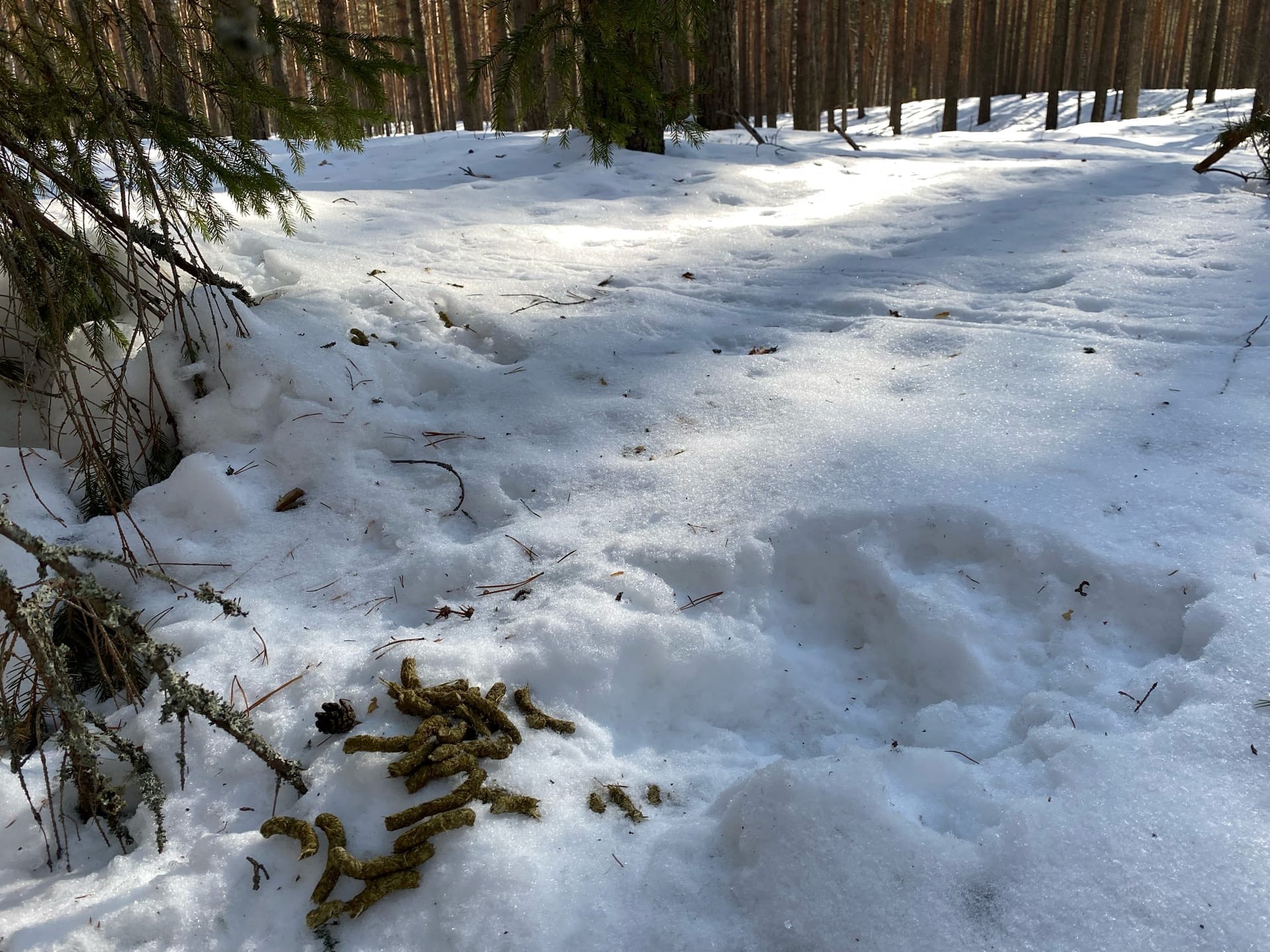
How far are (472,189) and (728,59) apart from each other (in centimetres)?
382

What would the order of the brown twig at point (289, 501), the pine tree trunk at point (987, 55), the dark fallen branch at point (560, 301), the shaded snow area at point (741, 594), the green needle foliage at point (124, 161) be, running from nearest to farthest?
the shaded snow area at point (741, 594) < the green needle foliage at point (124, 161) < the brown twig at point (289, 501) < the dark fallen branch at point (560, 301) < the pine tree trunk at point (987, 55)

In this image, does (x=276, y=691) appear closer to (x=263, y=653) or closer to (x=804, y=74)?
(x=263, y=653)

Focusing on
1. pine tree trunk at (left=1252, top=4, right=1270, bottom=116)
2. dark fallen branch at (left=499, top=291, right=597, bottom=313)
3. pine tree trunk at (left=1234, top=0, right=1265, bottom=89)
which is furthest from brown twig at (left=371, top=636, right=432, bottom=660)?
pine tree trunk at (left=1234, top=0, right=1265, bottom=89)

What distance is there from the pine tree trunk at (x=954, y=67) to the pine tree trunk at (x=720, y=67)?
6.98 meters

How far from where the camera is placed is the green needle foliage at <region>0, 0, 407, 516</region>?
6.94 feet

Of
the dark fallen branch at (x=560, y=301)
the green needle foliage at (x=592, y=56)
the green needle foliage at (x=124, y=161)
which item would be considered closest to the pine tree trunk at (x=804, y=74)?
the dark fallen branch at (x=560, y=301)

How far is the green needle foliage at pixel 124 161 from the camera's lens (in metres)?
2.12

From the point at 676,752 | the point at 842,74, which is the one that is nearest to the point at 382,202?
the point at 676,752

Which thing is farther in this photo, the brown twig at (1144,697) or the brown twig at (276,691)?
the brown twig at (276,691)

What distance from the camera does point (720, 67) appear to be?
8117 mm

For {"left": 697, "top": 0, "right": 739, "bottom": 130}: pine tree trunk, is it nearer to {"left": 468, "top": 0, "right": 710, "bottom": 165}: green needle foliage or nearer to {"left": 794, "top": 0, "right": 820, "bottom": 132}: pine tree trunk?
{"left": 468, "top": 0, "right": 710, "bottom": 165}: green needle foliage

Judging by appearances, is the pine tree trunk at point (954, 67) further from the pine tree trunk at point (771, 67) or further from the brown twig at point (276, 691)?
the brown twig at point (276, 691)

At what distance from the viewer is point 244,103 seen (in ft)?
7.99

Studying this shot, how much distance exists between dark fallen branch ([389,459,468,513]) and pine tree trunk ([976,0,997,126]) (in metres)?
14.0
